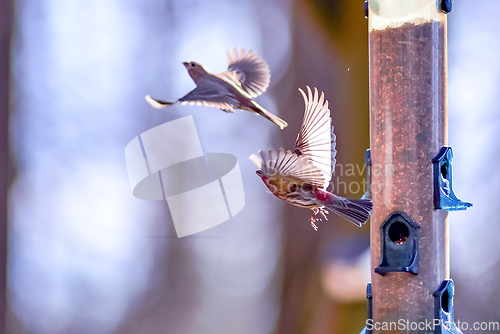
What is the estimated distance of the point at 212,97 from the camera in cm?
76

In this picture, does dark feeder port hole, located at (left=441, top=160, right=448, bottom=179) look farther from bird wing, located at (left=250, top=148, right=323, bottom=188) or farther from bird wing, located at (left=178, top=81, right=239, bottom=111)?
bird wing, located at (left=178, top=81, right=239, bottom=111)

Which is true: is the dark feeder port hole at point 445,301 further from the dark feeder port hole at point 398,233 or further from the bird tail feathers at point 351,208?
the bird tail feathers at point 351,208

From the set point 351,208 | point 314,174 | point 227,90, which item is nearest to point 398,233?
point 351,208

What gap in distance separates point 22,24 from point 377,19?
5.76ft

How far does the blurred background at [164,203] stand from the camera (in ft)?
7.32

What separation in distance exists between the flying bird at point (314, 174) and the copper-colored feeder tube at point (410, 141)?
453 mm

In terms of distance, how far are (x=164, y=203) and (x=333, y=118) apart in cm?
97

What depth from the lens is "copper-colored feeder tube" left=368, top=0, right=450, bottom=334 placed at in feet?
4.40

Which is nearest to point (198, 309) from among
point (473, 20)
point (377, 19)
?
point (377, 19)

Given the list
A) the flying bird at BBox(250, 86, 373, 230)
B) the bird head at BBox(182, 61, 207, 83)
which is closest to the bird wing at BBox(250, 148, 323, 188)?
the flying bird at BBox(250, 86, 373, 230)

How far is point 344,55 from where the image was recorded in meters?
2.62

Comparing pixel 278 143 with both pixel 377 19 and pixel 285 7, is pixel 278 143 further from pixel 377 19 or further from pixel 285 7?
pixel 377 19

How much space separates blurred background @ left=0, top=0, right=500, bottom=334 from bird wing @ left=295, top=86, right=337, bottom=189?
54.7 inches

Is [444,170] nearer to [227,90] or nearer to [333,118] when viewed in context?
[227,90]
